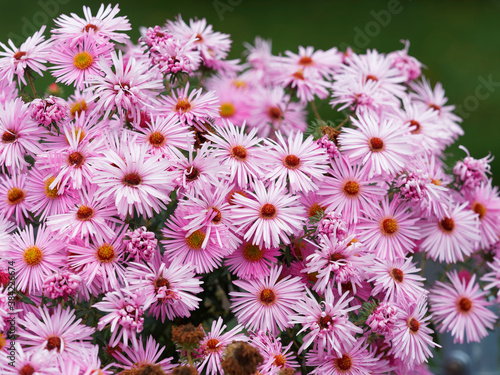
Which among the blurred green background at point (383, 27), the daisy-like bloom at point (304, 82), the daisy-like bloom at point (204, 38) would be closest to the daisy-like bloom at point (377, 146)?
the daisy-like bloom at point (304, 82)

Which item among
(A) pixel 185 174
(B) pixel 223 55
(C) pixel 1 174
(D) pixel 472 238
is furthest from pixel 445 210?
(C) pixel 1 174

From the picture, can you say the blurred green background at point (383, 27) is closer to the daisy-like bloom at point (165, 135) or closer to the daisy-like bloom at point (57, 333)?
the daisy-like bloom at point (165, 135)

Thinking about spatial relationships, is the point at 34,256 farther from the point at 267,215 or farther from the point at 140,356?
the point at 267,215

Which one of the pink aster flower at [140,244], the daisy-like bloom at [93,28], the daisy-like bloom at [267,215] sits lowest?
the pink aster flower at [140,244]

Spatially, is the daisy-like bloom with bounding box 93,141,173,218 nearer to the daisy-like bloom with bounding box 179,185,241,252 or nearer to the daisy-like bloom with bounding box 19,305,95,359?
the daisy-like bloom with bounding box 179,185,241,252

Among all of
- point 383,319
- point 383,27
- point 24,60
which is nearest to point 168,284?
point 383,319
